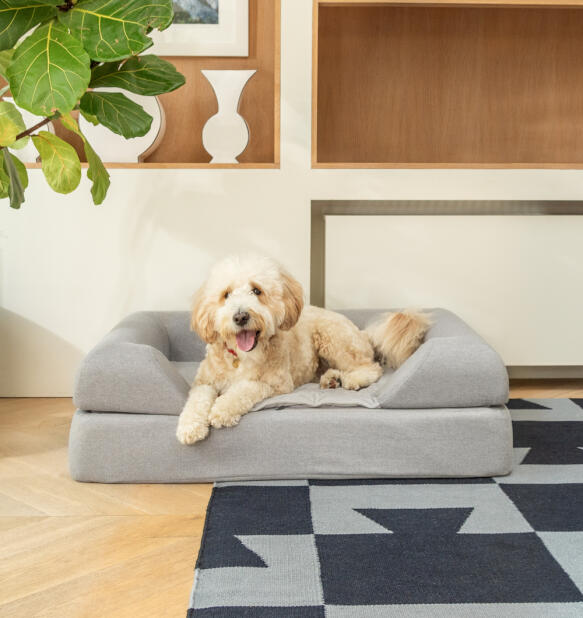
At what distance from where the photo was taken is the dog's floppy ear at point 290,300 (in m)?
2.26

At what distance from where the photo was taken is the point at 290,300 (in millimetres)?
2264

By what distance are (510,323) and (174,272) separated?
156 cm

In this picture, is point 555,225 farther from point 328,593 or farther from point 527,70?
point 328,593

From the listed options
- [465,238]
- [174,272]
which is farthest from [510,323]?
[174,272]

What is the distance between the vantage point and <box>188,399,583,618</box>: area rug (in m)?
1.48

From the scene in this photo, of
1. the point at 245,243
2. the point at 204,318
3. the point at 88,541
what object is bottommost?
the point at 88,541

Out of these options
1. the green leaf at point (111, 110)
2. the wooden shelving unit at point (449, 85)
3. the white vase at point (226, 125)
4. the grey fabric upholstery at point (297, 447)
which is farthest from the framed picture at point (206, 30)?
the grey fabric upholstery at point (297, 447)

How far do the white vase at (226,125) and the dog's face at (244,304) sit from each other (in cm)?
104

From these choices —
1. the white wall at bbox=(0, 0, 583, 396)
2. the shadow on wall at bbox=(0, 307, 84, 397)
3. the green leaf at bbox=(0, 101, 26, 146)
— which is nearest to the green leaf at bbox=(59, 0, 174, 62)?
the green leaf at bbox=(0, 101, 26, 146)

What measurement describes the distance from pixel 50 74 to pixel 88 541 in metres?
1.21

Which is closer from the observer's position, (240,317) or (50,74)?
(50,74)

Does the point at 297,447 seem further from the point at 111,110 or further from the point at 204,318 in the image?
the point at 111,110

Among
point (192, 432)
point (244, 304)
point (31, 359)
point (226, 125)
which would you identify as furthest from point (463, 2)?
point (31, 359)

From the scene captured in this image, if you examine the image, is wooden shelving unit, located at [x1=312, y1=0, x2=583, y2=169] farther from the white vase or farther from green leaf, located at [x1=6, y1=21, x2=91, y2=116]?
green leaf, located at [x1=6, y1=21, x2=91, y2=116]
